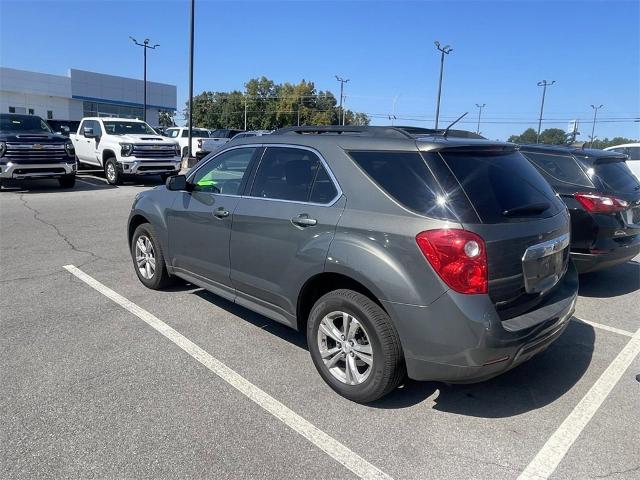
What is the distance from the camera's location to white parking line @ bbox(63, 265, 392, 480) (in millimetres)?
2656

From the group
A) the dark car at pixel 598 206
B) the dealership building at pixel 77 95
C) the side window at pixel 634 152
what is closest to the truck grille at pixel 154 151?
the dark car at pixel 598 206

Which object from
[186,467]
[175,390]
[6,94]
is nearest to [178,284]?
[175,390]

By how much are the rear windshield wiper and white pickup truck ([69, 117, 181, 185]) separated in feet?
45.6

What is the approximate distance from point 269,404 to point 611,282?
503 centimetres

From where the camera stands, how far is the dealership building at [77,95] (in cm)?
5353

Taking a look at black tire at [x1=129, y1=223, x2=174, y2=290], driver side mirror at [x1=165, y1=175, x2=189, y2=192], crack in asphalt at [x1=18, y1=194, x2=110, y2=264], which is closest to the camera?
driver side mirror at [x1=165, y1=175, x2=189, y2=192]

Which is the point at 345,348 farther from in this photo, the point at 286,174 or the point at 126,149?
the point at 126,149

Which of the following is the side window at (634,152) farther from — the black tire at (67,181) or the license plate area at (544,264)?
the black tire at (67,181)

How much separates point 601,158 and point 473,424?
413cm

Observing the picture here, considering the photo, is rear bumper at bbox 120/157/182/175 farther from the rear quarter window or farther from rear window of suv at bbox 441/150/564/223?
rear window of suv at bbox 441/150/564/223

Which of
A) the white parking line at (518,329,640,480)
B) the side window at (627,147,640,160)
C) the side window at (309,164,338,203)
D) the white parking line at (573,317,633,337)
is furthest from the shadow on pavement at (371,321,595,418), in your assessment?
the side window at (627,147,640,160)

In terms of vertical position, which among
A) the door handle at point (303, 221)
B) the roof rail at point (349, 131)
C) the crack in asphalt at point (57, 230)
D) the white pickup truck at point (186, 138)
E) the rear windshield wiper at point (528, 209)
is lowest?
the crack in asphalt at point (57, 230)

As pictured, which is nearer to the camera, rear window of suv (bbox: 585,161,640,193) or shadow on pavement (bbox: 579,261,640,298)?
rear window of suv (bbox: 585,161,640,193)

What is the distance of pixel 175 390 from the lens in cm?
336
